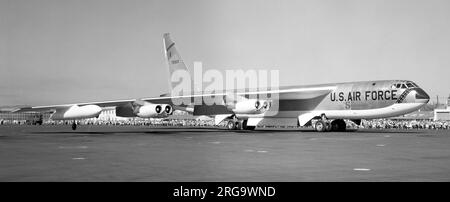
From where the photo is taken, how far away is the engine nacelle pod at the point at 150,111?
136 ft

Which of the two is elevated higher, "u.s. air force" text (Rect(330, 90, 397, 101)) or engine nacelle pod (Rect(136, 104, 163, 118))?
"u.s. air force" text (Rect(330, 90, 397, 101))

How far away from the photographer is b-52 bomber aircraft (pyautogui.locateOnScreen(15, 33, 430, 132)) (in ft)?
128

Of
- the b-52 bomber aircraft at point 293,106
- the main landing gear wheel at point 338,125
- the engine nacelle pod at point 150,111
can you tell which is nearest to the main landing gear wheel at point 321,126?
the b-52 bomber aircraft at point 293,106

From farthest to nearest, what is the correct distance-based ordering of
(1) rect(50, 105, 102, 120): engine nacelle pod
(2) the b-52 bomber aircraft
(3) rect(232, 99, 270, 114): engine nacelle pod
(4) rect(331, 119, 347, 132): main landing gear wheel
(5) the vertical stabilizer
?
(5) the vertical stabilizer, (3) rect(232, 99, 270, 114): engine nacelle pod, (4) rect(331, 119, 347, 132): main landing gear wheel, (1) rect(50, 105, 102, 120): engine nacelle pod, (2) the b-52 bomber aircraft

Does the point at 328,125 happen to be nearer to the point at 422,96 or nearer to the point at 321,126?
the point at 321,126

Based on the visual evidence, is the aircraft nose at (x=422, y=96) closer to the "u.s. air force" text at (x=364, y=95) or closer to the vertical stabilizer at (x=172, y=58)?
the "u.s. air force" text at (x=364, y=95)

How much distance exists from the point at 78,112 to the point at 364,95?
24424 millimetres

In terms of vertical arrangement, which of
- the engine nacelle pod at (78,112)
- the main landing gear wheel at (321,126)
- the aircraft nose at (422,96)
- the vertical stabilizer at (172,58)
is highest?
the vertical stabilizer at (172,58)

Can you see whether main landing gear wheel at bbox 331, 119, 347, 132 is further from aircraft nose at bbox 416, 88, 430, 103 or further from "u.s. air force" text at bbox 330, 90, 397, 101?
aircraft nose at bbox 416, 88, 430, 103

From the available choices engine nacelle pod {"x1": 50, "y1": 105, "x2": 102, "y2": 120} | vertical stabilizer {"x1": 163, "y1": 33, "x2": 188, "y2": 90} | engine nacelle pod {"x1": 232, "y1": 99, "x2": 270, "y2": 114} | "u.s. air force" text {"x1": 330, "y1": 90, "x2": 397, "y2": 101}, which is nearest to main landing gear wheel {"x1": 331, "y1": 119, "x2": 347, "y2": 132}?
"u.s. air force" text {"x1": 330, "y1": 90, "x2": 397, "y2": 101}

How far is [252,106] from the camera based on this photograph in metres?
45.3

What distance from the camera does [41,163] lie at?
14273 mm
